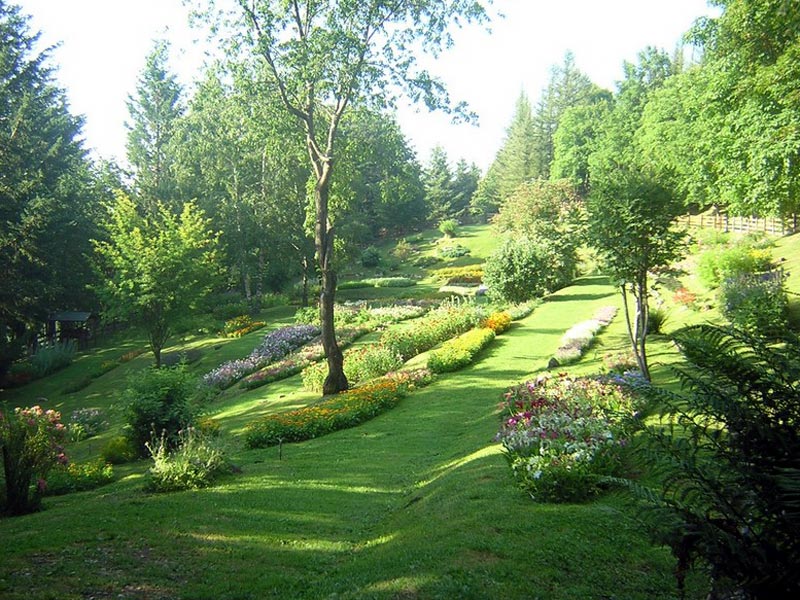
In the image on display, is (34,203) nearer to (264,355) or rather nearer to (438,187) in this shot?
(264,355)

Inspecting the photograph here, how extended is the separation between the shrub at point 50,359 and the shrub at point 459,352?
2340 centimetres

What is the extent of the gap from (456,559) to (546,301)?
924 inches

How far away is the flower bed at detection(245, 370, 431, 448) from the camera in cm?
1240

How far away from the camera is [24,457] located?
8.08 meters

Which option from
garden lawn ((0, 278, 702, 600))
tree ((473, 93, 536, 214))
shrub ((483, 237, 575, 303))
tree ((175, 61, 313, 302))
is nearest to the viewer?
garden lawn ((0, 278, 702, 600))

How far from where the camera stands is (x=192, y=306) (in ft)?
76.7

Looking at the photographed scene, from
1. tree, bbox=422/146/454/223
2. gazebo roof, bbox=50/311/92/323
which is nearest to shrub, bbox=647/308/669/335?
gazebo roof, bbox=50/311/92/323

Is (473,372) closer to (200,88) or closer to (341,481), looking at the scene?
(341,481)

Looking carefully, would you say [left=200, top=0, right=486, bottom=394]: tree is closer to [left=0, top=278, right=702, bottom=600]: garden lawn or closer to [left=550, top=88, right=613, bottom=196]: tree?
[left=0, top=278, right=702, bottom=600]: garden lawn

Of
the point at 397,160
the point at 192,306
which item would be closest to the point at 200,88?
the point at 397,160

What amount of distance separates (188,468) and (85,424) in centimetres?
1285

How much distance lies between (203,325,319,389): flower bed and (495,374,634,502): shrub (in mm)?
15617

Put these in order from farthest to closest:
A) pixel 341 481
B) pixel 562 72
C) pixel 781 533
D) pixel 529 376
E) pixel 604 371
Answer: pixel 562 72, pixel 529 376, pixel 604 371, pixel 341 481, pixel 781 533

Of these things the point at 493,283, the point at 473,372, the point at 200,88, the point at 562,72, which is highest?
the point at 562,72
